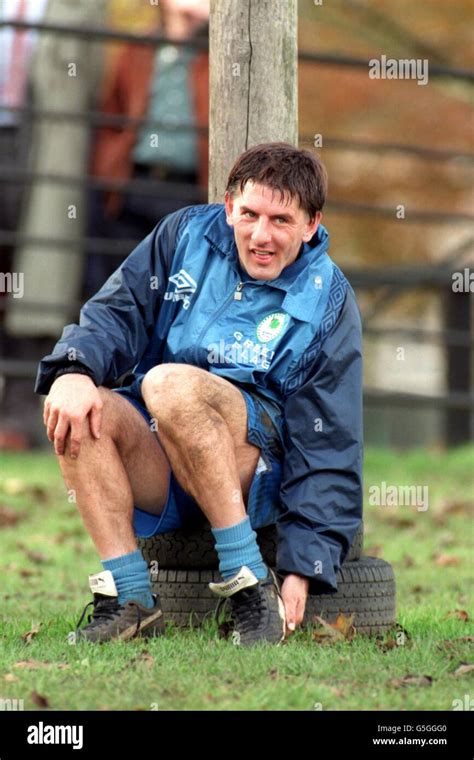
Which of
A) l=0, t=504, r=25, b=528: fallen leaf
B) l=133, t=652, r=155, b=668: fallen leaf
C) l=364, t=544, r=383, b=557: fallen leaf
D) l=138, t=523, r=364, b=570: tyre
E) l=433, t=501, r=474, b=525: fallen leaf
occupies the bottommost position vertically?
l=133, t=652, r=155, b=668: fallen leaf

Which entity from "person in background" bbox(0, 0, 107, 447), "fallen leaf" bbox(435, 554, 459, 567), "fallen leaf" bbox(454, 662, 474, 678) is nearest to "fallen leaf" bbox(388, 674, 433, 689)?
"fallen leaf" bbox(454, 662, 474, 678)

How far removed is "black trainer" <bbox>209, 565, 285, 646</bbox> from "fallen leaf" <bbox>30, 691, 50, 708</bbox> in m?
0.86

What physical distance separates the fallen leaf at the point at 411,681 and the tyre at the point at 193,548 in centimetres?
92

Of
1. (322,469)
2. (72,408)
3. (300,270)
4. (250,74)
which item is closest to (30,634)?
(72,408)

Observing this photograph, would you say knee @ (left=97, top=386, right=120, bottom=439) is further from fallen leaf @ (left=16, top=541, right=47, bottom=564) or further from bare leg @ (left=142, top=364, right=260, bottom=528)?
fallen leaf @ (left=16, top=541, right=47, bottom=564)

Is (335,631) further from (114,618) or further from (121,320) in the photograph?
(121,320)

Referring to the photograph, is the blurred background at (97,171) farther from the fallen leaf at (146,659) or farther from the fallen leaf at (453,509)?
the fallen leaf at (146,659)

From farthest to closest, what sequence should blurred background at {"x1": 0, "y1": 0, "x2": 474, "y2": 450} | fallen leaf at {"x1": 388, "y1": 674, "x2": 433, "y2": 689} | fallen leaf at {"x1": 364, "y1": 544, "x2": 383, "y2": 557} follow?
A: blurred background at {"x1": 0, "y1": 0, "x2": 474, "y2": 450}, fallen leaf at {"x1": 364, "y1": 544, "x2": 383, "y2": 557}, fallen leaf at {"x1": 388, "y1": 674, "x2": 433, "y2": 689}

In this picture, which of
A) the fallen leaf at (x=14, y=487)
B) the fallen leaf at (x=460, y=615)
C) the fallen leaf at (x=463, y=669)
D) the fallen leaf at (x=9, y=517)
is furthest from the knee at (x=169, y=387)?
the fallen leaf at (x=14, y=487)

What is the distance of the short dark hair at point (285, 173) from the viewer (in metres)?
4.48

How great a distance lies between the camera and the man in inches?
171
